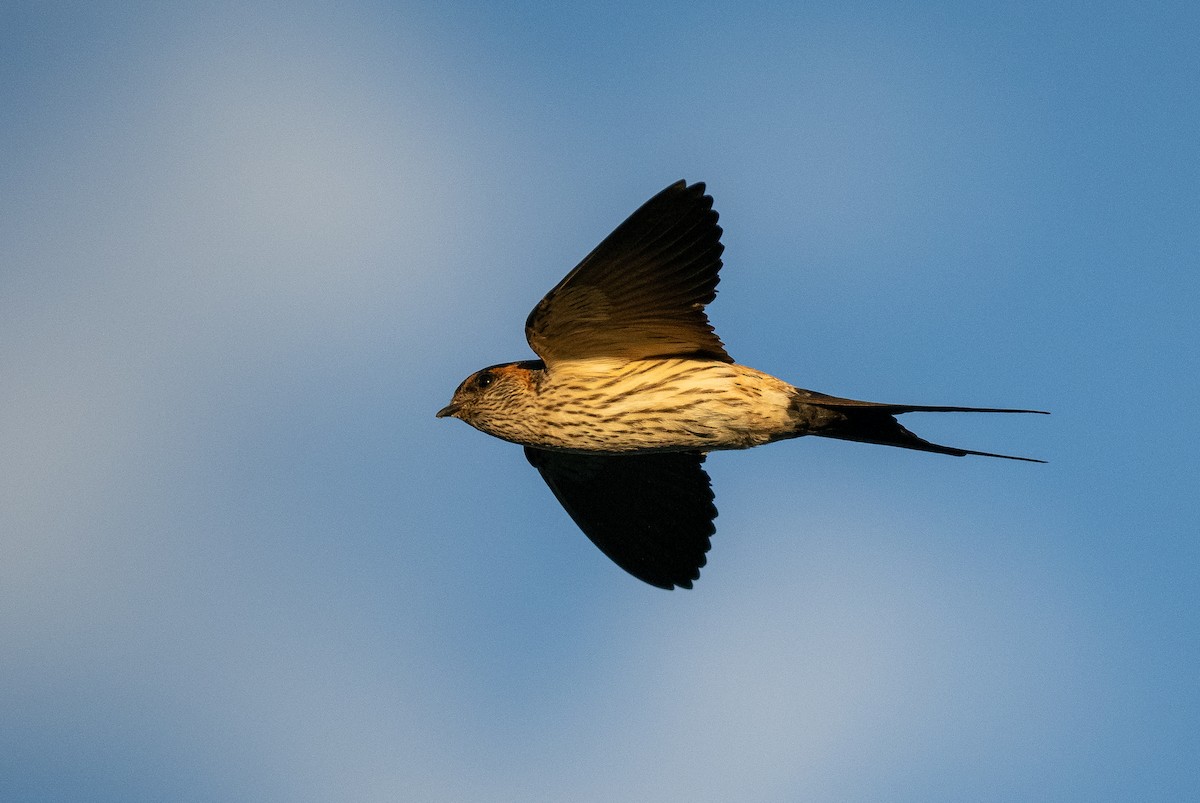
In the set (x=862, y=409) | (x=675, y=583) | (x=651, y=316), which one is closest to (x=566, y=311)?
(x=651, y=316)

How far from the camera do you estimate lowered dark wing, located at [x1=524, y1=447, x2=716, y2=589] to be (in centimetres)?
867

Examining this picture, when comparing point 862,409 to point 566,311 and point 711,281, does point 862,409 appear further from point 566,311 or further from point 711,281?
point 566,311

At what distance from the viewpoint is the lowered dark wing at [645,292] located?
6.71 m

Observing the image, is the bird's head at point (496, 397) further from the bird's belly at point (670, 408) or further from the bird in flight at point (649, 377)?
the bird's belly at point (670, 408)

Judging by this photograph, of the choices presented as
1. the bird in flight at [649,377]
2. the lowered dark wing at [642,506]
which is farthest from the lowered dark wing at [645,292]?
the lowered dark wing at [642,506]

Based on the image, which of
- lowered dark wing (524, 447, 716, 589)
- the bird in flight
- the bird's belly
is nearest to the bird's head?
the bird in flight

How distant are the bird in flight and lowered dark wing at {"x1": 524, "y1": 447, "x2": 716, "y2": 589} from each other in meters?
0.95

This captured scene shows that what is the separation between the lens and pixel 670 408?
7.48 metres

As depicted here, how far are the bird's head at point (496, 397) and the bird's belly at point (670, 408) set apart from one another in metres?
0.20

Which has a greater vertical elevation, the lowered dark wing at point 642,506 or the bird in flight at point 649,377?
the bird in flight at point 649,377

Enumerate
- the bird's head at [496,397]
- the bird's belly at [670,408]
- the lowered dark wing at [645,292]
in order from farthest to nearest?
the bird's head at [496,397]
the bird's belly at [670,408]
the lowered dark wing at [645,292]

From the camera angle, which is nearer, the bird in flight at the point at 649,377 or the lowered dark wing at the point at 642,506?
the bird in flight at the point at 649,377

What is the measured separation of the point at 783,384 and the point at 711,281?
88 centimetres

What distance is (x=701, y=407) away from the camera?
7477 mm
